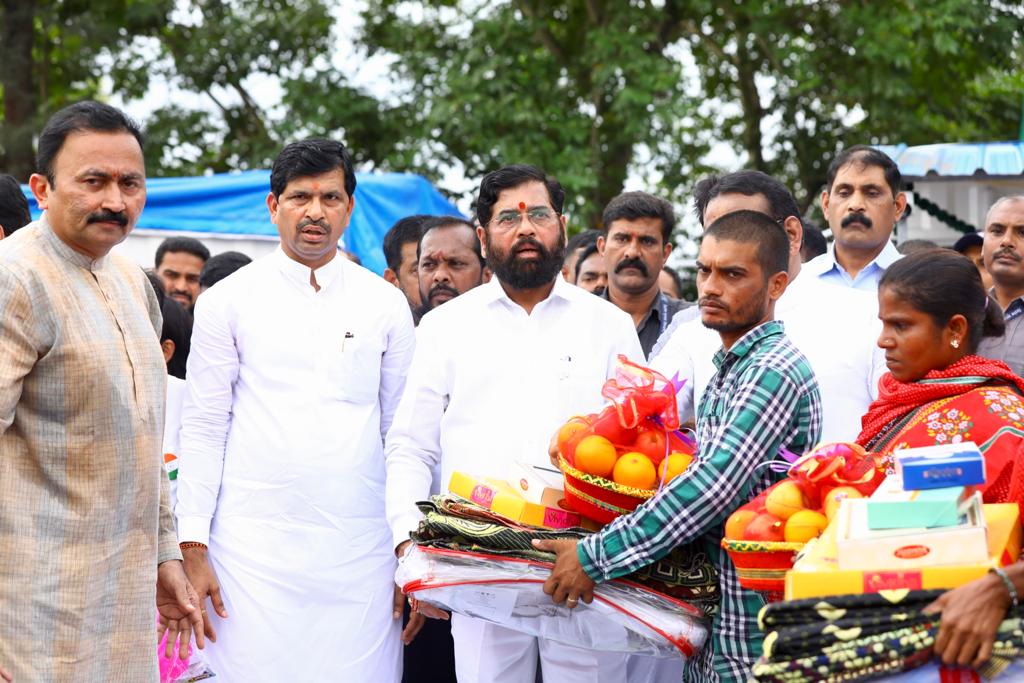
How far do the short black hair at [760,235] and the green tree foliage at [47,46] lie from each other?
12.1m

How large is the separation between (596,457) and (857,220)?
256cm

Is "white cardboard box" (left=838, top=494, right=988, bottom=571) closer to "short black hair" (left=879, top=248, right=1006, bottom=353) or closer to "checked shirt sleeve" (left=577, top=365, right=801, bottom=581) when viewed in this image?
"checked shirt sleeve" (left=577, top=365, right=801, bottom=581)

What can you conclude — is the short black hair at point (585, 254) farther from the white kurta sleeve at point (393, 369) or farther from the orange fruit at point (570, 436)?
the orange fruit at point (570, 436)

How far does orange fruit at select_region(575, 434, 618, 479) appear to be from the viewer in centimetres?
344

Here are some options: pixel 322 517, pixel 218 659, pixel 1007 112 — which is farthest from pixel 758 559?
pixel 1007 112

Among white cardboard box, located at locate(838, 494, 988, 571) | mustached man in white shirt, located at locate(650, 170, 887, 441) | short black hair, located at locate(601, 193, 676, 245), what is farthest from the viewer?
short black hair, located at locate(601, 193, 676, 245)

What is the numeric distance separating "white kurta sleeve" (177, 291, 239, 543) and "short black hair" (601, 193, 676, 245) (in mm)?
2234

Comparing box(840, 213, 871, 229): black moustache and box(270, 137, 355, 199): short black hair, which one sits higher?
box(270, 137, 355, 199): short black hair

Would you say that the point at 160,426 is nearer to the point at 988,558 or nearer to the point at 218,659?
the point at 218,659

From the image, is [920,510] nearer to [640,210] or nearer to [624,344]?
[624,344]

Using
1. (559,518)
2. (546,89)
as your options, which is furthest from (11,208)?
(546,89)

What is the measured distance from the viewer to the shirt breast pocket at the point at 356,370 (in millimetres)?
4727

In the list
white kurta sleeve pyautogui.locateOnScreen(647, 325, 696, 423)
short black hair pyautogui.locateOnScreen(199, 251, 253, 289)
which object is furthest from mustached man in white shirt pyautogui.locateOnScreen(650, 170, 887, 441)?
short black hair pyautogui.locateOnScreen(199, 251, 253, 289)

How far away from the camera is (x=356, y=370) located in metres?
4.76
